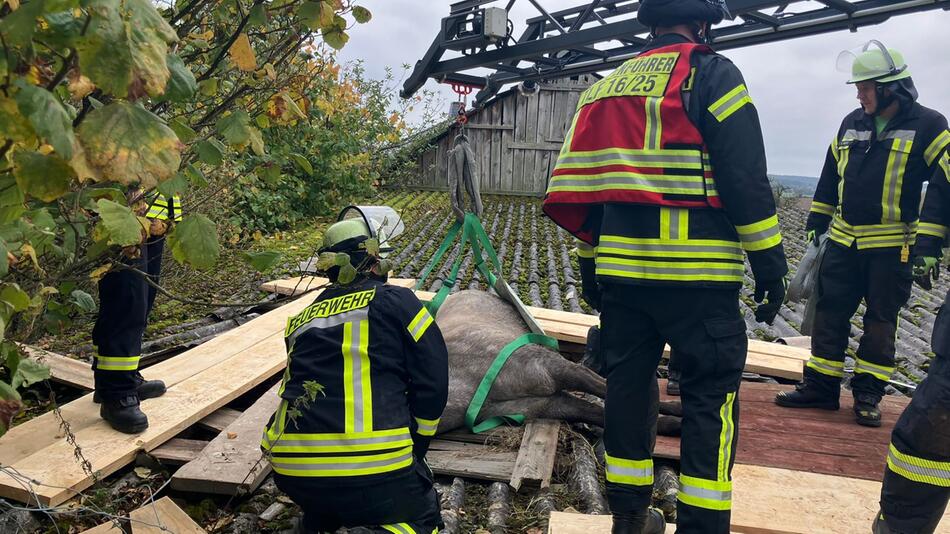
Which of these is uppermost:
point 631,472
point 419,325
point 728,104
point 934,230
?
point 728,104

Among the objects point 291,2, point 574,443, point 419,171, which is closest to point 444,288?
point 574,443

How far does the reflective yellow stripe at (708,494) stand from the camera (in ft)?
7.33

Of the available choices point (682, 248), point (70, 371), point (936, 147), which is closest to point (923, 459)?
point (682, 248)

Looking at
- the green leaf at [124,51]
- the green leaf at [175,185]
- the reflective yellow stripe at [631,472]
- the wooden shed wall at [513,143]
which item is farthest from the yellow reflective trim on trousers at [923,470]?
the wooden shed wall at [513,143]

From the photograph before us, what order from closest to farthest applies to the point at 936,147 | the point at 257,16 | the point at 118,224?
the point at 118,224 → the point at 257,16 → the point at 936,147

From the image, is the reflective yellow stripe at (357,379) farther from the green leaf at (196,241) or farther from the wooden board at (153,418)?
the wooden board at (153,418)

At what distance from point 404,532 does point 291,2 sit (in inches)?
68.4

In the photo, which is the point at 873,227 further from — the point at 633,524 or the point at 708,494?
the point at 633,524

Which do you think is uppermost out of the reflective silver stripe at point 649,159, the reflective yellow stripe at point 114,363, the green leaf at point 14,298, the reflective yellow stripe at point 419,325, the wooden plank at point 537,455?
the reflective silver stripe at point 649,159

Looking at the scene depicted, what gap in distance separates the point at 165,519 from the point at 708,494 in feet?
6.38

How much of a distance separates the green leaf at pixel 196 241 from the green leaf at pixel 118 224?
15 cm

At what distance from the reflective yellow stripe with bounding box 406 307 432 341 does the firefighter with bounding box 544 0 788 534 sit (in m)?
0.67

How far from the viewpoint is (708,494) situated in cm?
224

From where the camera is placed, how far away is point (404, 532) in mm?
2318
